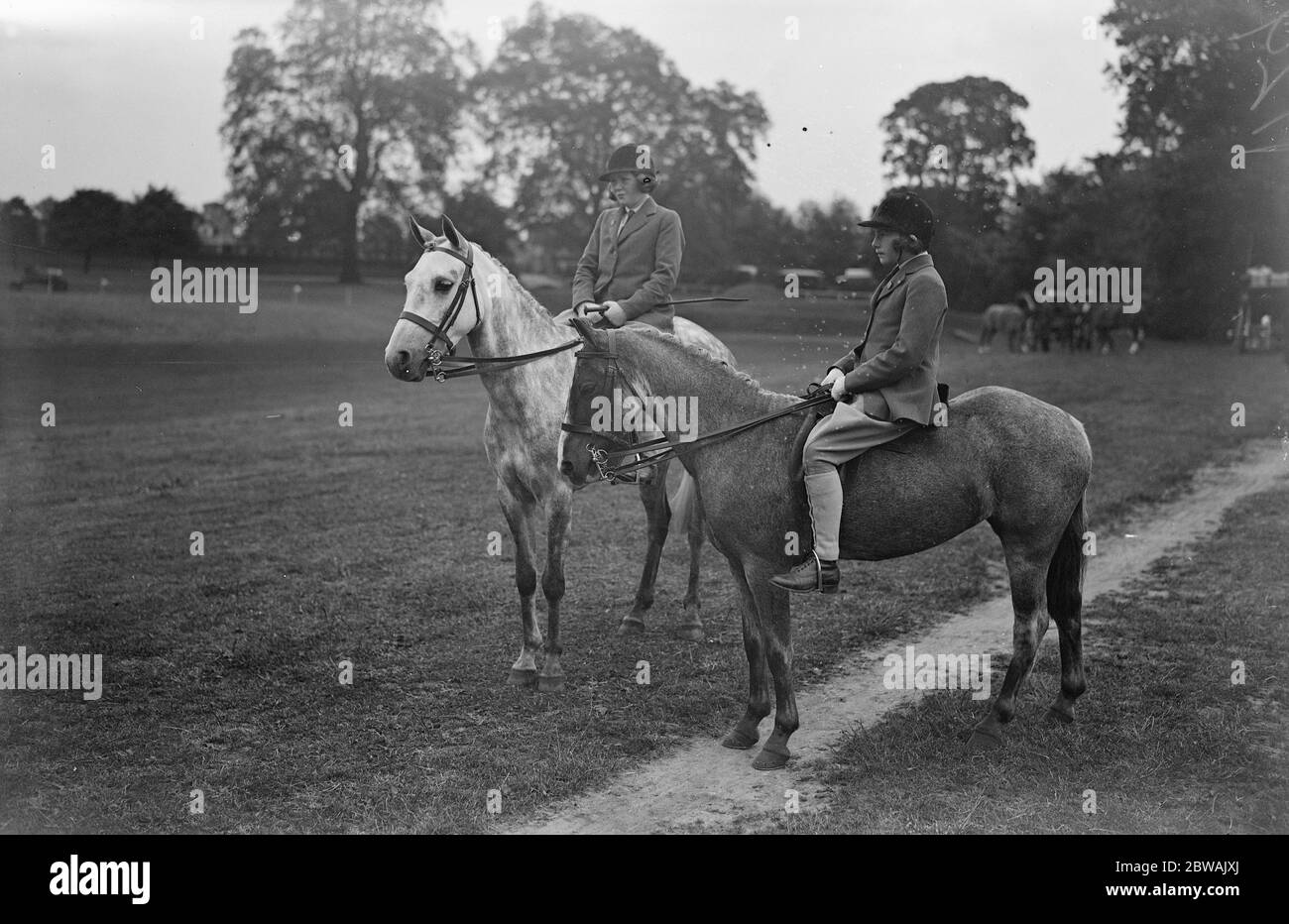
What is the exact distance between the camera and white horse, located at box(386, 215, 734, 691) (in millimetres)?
5695

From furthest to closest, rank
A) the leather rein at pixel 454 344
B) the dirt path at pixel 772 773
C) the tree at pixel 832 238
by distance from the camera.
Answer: the tree at pixel 832 238 → the leather rein at pixel 454 344 → the dirt path at pixel 772 773

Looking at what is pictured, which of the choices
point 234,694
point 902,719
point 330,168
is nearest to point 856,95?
point 902,719

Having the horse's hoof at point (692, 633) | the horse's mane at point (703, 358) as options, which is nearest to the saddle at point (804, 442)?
the horse's mane at point (703, 358)

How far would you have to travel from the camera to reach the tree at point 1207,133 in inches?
381

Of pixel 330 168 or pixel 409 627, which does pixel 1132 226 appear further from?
pixel 409 627

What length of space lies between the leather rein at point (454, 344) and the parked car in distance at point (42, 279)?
33.4 feet

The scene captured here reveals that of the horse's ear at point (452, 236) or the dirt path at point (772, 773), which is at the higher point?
the horse's ear at point (452, 236)

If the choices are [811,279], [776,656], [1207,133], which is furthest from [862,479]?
[1207,133]

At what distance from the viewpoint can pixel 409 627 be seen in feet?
23.7

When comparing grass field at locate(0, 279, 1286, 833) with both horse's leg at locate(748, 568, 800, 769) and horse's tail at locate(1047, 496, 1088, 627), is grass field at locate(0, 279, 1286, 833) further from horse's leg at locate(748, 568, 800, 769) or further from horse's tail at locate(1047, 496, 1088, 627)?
horse's tail at locate(1047, 496, 1088, 627)

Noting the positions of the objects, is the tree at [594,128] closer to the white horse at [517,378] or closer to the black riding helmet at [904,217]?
the white horse at [517,378]

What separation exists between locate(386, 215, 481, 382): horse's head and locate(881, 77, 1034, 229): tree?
7620mm

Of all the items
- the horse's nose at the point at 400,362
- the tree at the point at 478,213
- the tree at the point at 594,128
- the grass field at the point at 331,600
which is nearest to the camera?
the grass field at the point at 331,600

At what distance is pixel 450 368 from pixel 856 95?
6.44 metres
